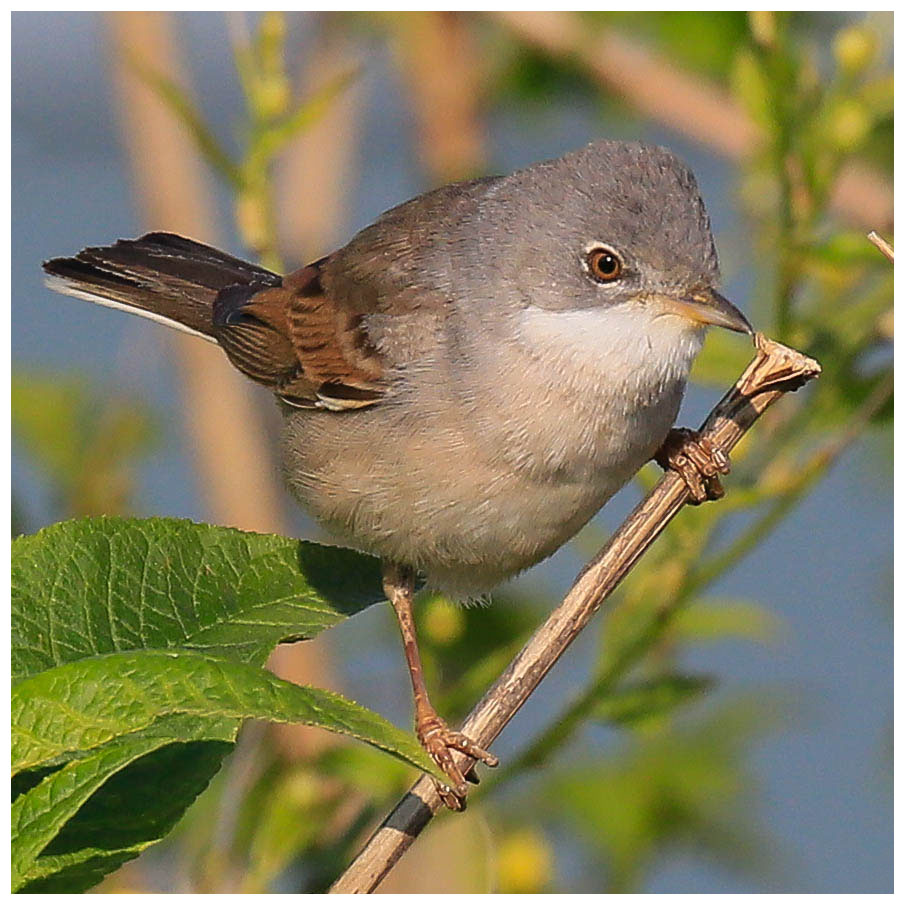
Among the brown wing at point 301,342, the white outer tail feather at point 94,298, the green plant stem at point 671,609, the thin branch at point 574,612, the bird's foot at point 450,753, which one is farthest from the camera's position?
the white outer tail feather at point 94,298

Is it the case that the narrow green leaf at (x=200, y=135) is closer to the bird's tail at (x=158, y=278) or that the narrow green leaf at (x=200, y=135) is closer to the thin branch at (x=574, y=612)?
the bird's tail at (x=158, y=278)

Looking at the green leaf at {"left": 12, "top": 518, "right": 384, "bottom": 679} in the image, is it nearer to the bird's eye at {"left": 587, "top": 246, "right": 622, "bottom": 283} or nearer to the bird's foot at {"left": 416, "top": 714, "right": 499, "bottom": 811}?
the bird's foot at {"left": 416, "top": 714, "right": 499, "bottom": 811}

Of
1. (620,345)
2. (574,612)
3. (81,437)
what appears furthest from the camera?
(81,437)

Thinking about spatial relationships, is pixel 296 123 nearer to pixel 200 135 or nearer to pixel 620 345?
pixel 200 135

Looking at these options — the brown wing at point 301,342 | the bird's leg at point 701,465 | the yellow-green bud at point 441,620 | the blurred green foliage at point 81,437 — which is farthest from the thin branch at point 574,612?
the blurred green foliage at point 81,437

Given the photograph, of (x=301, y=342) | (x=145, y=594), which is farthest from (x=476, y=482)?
(x=145, y=594)

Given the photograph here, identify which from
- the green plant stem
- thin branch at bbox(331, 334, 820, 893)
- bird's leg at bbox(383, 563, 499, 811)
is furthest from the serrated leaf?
the green plant stem
